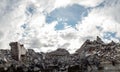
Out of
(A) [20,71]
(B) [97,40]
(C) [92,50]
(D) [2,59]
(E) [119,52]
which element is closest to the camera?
(A) [20,71]

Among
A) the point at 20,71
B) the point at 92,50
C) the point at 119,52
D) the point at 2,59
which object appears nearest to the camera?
the point at 20,71

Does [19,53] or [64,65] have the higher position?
[19,53]

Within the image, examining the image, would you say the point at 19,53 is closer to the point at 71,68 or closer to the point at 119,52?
the point at 71,68

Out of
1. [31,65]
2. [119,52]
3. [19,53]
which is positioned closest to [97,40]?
[119,52]

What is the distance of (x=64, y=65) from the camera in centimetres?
1579

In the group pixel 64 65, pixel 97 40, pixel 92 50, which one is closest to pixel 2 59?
pixel 64 65

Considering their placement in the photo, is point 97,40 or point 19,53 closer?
point 19,53

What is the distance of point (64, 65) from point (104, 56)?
2.51 m

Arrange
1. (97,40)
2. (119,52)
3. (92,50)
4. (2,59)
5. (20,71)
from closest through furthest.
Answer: (20,71) < (2,59) < (119,52) < (92,50) < (97,40)

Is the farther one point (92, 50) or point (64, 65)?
point (92, 50)

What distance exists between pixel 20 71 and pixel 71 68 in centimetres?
260

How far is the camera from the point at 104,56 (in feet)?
55.5

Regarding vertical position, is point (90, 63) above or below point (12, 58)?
below

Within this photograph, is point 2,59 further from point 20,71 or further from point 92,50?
point 92,50
